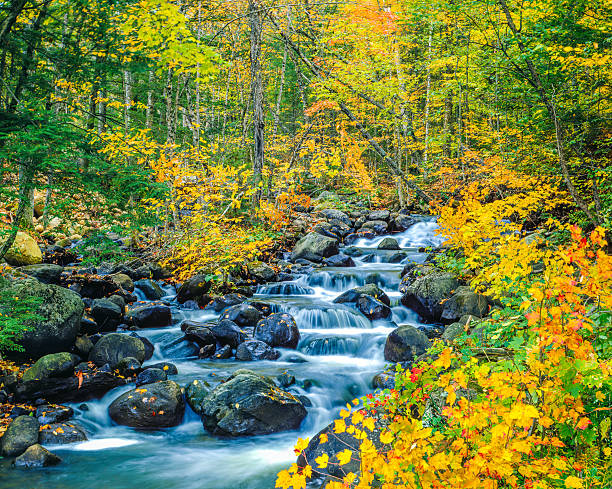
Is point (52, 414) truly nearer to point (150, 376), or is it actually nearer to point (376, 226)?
point (150, 376)

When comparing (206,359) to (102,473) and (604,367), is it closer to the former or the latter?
(102,473)

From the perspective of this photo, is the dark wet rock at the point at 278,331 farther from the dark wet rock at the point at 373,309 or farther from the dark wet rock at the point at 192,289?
the dark wet rock at the point at 192,289

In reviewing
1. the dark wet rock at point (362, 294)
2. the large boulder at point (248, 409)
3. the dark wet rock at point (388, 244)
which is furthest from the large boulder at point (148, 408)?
the dark wet rock at point (388, 244)

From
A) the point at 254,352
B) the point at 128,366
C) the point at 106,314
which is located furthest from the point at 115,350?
the point at 254,352

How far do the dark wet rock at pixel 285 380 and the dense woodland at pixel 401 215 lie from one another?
67.2 inches

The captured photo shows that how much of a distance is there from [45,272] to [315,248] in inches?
334

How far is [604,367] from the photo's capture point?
213cm

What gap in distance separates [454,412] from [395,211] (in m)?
19.2

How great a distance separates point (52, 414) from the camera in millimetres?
5340

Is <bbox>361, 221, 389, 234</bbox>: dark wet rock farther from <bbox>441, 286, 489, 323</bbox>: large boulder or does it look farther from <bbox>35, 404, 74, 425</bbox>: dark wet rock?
<bbox>35, 404, 74, 425</bbox>: dark wet rock

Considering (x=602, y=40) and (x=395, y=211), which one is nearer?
(x=602, y=40)

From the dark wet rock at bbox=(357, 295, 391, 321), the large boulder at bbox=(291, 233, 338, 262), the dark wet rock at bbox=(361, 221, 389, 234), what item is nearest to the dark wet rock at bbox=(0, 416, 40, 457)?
the dark wet rock at bbox=(357, 295, 391, 321)

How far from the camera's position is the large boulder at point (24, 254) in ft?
32.2

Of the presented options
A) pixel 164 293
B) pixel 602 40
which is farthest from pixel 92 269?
pixel 602 40
